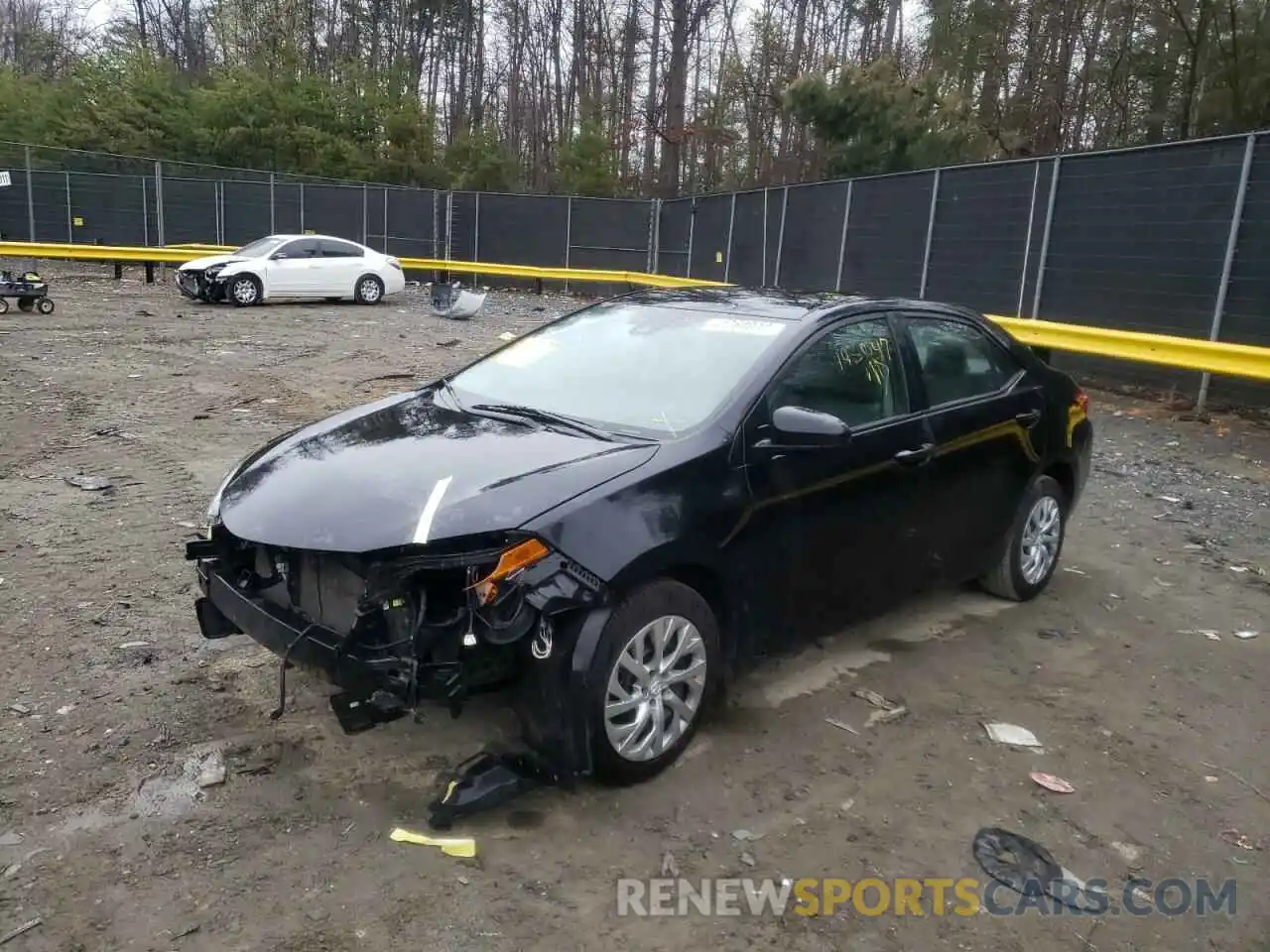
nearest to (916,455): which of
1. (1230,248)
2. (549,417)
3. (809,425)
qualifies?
(809,425)

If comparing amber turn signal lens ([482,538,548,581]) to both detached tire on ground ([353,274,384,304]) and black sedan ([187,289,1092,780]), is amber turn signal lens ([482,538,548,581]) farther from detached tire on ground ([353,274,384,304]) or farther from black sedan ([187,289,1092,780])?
detached tire on ground ([353,274,384,304])

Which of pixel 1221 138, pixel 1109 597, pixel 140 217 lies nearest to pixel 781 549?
pixel 1109 597

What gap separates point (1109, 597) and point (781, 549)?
2.68 m

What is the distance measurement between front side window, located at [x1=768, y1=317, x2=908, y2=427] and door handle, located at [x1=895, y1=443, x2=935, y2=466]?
0.17 metres

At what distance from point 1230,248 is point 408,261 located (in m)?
20.1

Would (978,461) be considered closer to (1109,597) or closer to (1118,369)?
(1109,597)

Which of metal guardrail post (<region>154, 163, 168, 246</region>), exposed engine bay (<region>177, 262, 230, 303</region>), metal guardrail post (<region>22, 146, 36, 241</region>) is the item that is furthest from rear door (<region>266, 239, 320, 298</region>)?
metal guardrail post (<region>22, 146, 36, 241</region>)

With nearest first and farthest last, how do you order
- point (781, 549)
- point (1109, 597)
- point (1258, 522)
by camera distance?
point (781, 549) < point (1109, 597) < point (1258, 522)

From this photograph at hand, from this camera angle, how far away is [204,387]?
10438 mm

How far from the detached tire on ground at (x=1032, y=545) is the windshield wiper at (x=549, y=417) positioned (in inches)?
98.9

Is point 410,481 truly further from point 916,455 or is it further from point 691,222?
point 691,222

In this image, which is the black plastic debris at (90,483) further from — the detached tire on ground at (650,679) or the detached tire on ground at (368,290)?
the detached tire on ground at (368,290)

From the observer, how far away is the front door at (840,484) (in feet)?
12.4

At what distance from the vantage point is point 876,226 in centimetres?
1592
